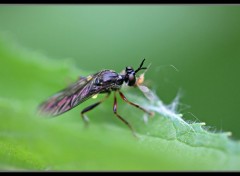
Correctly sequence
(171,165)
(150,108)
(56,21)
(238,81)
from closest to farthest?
(171,165) → (150,108) → (238,81) → (56,21)

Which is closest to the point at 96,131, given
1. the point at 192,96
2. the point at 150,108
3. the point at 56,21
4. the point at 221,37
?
the point at 150,108

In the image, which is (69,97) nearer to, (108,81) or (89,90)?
(89,90)

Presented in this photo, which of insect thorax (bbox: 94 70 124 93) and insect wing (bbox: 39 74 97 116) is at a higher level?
insect thorax (bbox: 94 70 124 93)

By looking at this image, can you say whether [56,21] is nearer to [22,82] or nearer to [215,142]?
[22,82]

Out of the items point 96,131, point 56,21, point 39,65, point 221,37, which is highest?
point 56,21

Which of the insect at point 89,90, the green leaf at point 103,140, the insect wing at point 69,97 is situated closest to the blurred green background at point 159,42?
the insect at point 89,90

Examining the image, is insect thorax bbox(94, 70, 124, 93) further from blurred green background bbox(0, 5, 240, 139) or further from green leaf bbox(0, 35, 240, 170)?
blurred green background bbox(0, 5, 240, 139)

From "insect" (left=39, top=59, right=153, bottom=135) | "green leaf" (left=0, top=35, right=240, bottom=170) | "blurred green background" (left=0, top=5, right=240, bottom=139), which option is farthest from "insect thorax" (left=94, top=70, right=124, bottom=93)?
"blurred green background" (left=0, top=5, right=240, bottom=139)
